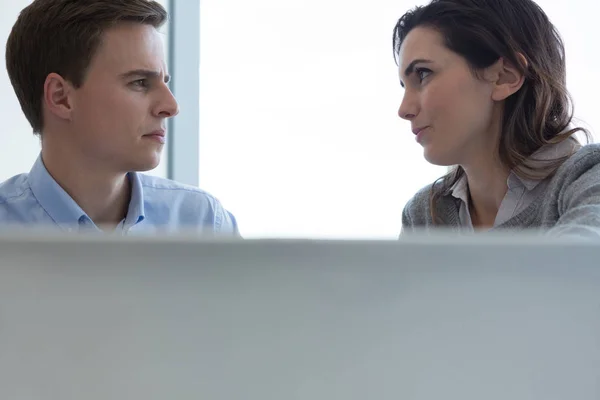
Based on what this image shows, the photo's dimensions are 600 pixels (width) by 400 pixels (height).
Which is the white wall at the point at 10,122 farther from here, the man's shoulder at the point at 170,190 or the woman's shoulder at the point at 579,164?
the woman's shoulder at the point at 579,164

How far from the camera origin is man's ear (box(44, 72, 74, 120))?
4.61ft

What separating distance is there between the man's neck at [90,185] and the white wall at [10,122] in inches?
34.5

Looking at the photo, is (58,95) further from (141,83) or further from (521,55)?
(521,55)

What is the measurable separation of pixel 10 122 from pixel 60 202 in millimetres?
1021

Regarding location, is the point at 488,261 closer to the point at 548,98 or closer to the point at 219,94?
the point at 548,98

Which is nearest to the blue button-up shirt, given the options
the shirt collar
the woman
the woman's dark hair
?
the shirt collar

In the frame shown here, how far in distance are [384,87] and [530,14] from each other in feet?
3.72

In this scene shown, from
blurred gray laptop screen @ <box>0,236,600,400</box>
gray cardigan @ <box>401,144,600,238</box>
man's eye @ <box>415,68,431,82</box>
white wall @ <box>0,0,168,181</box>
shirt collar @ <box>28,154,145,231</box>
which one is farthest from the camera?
white wall @ <box>0,0,168,181</box>

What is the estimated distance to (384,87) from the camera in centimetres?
244

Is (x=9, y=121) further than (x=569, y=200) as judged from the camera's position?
Yes

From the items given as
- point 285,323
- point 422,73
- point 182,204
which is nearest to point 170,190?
point 182,204

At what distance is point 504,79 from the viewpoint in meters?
1.33

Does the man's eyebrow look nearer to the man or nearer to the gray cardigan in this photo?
the man

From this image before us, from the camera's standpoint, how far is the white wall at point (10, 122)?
6.99ft
